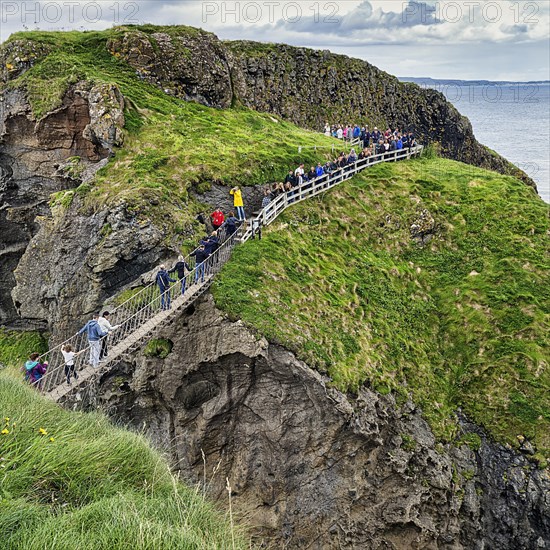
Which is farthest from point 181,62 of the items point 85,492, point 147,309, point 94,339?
point 85,492

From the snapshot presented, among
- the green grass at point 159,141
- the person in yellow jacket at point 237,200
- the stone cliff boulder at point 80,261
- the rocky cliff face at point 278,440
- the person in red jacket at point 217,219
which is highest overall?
the green grass at point 159,141

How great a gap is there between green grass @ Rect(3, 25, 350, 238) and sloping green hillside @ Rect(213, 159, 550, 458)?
11.7ft

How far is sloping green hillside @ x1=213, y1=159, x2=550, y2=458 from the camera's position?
21.4 m

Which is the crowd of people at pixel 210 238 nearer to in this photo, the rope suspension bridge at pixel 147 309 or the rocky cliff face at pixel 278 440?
the rope suspension bridge at pixel 147 309

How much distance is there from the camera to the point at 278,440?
19469mm

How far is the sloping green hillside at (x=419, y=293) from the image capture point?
21.4m

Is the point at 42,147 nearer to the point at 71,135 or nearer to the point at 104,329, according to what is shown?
the point at 71,135

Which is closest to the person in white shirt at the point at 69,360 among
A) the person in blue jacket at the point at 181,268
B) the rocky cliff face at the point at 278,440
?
the rocky cliff face at the point at 278,440

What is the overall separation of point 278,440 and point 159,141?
15663 millimetres

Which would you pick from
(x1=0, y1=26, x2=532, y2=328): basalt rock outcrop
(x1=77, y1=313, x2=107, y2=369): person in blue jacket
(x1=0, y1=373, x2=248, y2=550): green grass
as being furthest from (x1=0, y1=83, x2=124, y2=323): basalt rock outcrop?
(x1=0, y1=373, x2=248, y2=550): green grass

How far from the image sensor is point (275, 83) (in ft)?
176

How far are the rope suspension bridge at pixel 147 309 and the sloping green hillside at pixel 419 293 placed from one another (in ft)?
1.98

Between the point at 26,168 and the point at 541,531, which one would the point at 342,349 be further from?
the point at 26,168

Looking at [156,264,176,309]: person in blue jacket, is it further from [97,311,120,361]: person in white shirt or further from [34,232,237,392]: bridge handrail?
[97,311,120,361]: person in white shirt
